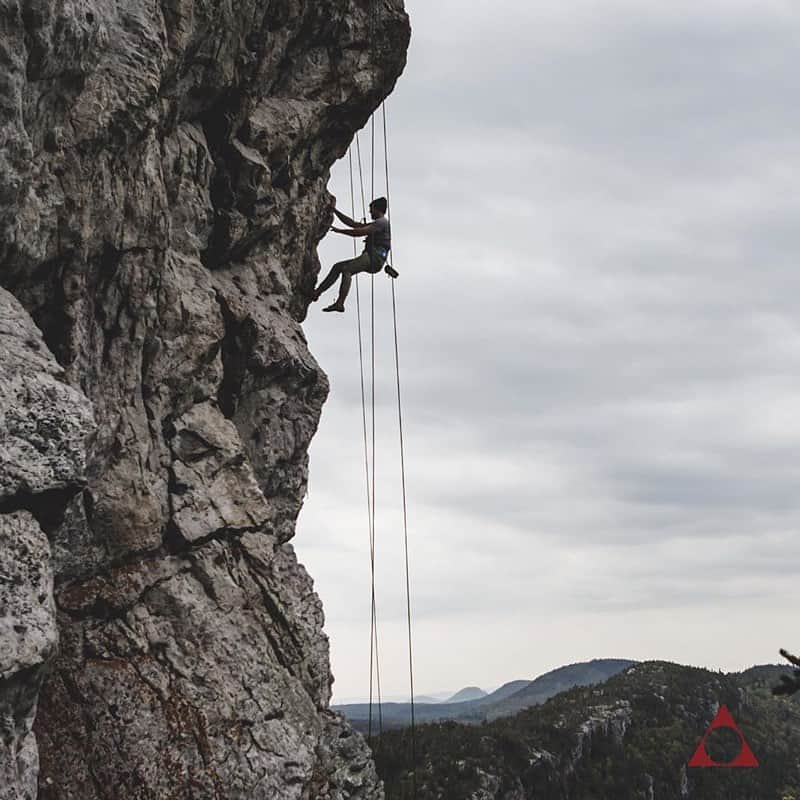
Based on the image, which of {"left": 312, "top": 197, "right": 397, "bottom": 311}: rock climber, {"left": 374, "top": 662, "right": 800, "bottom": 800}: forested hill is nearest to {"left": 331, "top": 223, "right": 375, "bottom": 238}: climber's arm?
{"left": 312, "top": 197, "right": 397, "bottom": 311}: rock climber

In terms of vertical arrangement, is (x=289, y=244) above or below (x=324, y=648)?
above

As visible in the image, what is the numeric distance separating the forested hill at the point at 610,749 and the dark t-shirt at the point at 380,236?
7046 cm

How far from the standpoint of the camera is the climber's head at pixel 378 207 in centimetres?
2253

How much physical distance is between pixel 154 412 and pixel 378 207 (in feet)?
30.3

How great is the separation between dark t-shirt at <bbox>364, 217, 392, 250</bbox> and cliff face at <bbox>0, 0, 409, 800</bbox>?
2.67 m

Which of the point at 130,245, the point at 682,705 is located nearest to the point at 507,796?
the point at 682,705

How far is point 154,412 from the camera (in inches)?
614

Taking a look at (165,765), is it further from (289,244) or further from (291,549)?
(289,244)

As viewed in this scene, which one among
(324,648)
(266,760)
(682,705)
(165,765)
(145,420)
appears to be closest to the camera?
(165,765)

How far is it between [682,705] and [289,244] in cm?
14076

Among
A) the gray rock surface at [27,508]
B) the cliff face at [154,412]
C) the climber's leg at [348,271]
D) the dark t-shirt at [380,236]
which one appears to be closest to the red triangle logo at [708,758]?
the climber's leg at [348,271]

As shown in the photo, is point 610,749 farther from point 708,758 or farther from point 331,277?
point 331,277

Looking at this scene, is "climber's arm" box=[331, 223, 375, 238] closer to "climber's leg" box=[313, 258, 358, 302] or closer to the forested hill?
"climber's leg" box=[313, 258, 358, 302]

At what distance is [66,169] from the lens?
13117 millimetres
